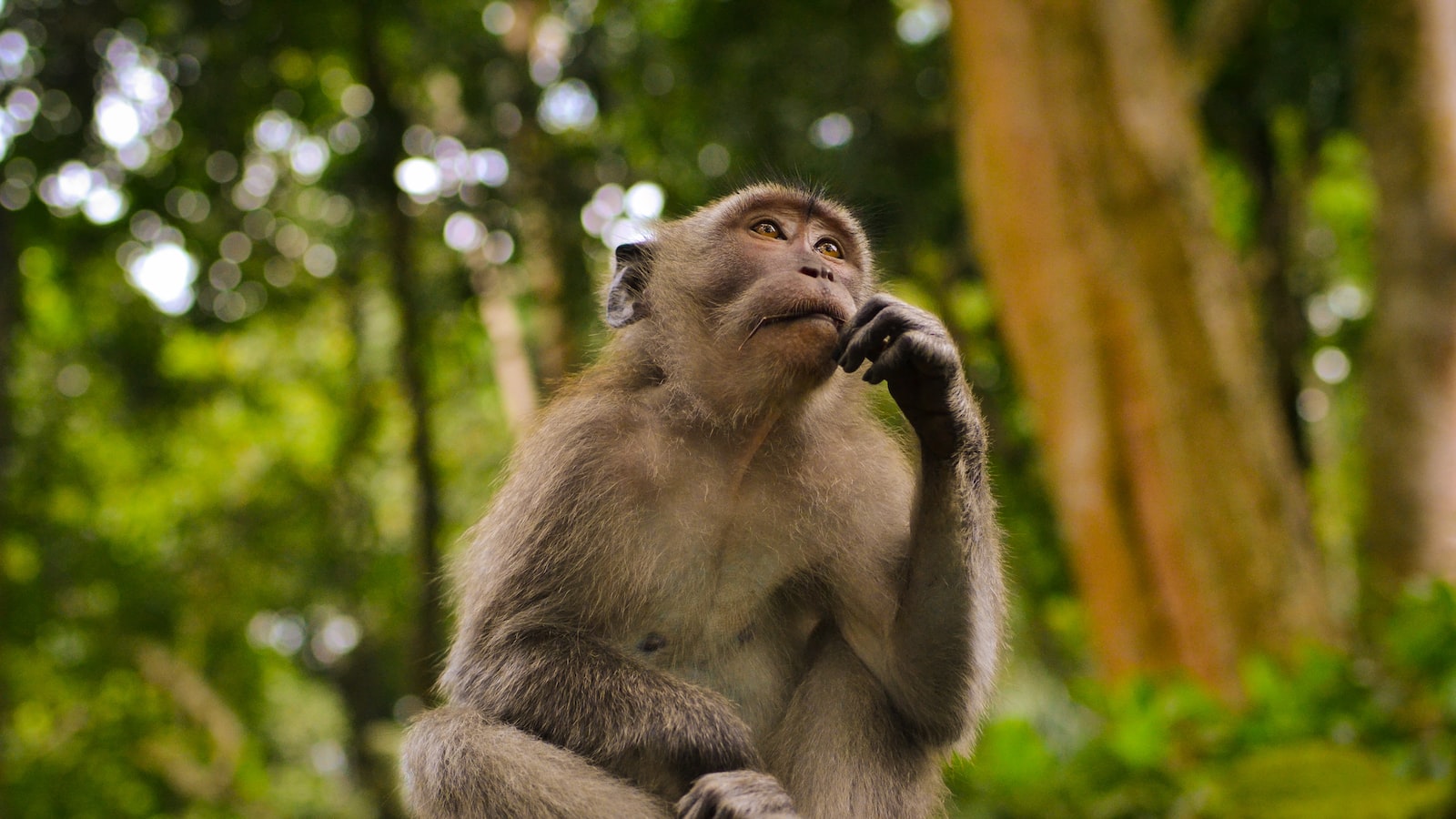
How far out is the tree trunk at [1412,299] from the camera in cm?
755

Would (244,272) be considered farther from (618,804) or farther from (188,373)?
(618,804)

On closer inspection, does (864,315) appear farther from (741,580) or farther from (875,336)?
(741,580)

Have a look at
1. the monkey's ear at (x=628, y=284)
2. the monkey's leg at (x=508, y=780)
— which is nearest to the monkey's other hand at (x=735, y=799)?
the monkey's leg at (x=508, y=780)

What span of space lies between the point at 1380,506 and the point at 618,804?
6624 mm

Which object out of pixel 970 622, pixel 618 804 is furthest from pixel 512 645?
pixel 970 622

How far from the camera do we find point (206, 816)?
16.0m

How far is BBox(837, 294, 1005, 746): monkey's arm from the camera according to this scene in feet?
8.11

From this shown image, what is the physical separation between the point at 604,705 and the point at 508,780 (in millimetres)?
222

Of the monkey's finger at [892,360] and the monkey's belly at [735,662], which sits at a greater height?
the monkey's finger at [892,360]

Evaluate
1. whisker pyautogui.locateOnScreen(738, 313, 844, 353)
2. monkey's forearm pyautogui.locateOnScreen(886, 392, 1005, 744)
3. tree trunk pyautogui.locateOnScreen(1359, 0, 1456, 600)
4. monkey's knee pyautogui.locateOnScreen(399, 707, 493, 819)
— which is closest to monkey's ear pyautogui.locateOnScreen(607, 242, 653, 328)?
whisker pyautogui.locateOnScreen(738, 313, 844, 353)

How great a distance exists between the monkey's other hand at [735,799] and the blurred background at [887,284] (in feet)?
3.93

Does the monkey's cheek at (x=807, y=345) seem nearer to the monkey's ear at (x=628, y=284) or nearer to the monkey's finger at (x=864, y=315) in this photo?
the monkey's finger at (x=864, y=315)

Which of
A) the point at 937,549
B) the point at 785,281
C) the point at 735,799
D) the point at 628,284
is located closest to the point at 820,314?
the point at 785,281

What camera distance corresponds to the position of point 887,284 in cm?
367
